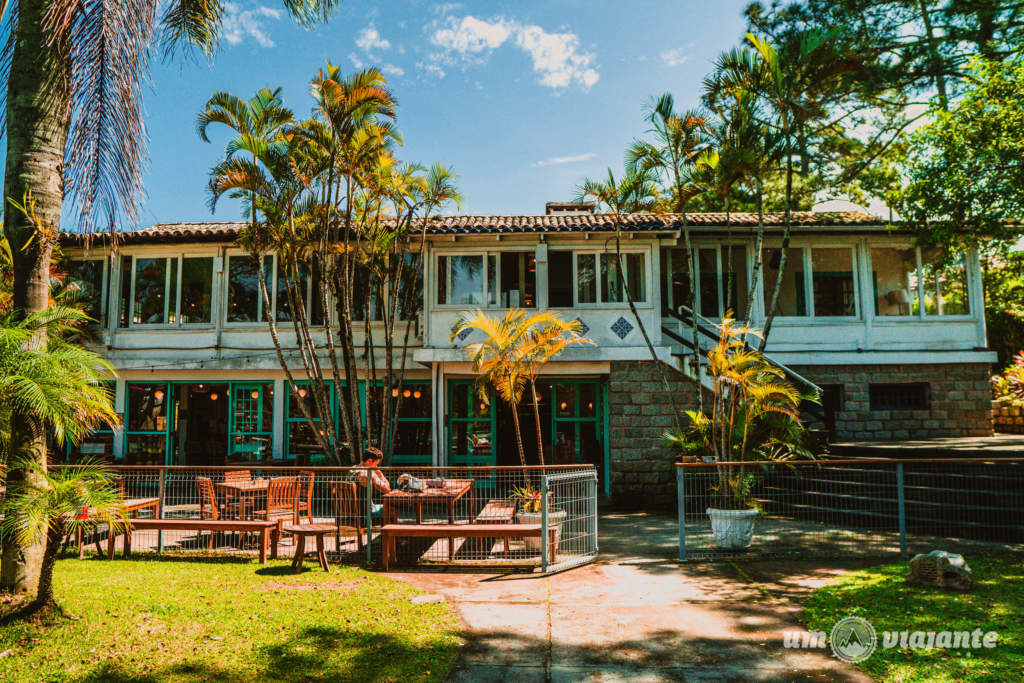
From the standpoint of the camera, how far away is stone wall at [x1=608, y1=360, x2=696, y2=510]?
12.1 meters

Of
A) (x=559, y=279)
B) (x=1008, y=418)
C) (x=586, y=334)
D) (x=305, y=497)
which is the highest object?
(x=559, y=279)

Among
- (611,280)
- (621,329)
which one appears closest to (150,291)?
(611,280)

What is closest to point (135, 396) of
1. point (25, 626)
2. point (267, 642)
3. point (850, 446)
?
point (25, 626)

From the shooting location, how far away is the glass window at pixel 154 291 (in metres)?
14.5

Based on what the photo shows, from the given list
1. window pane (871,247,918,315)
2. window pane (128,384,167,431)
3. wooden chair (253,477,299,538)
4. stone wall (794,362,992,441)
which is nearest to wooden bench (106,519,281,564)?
wooden chair (253,477,299,538)

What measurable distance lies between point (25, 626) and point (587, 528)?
545 cm

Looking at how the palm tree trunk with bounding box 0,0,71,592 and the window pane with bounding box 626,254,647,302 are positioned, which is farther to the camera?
the window pane with bounding box 626,254,647,302

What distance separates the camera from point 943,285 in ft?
46.8

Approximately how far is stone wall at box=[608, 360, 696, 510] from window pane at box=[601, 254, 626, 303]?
4.73 ft

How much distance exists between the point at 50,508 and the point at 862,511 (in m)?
8.29

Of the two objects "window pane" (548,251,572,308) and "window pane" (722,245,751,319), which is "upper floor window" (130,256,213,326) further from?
"window pane" (722,245,751,319)

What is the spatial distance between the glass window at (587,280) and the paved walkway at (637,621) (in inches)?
250

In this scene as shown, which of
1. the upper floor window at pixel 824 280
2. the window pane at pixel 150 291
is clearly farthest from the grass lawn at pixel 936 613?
the window pane at pixel 150 291

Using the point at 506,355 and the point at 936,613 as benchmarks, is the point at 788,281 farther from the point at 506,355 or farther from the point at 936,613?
the point at 936,613
